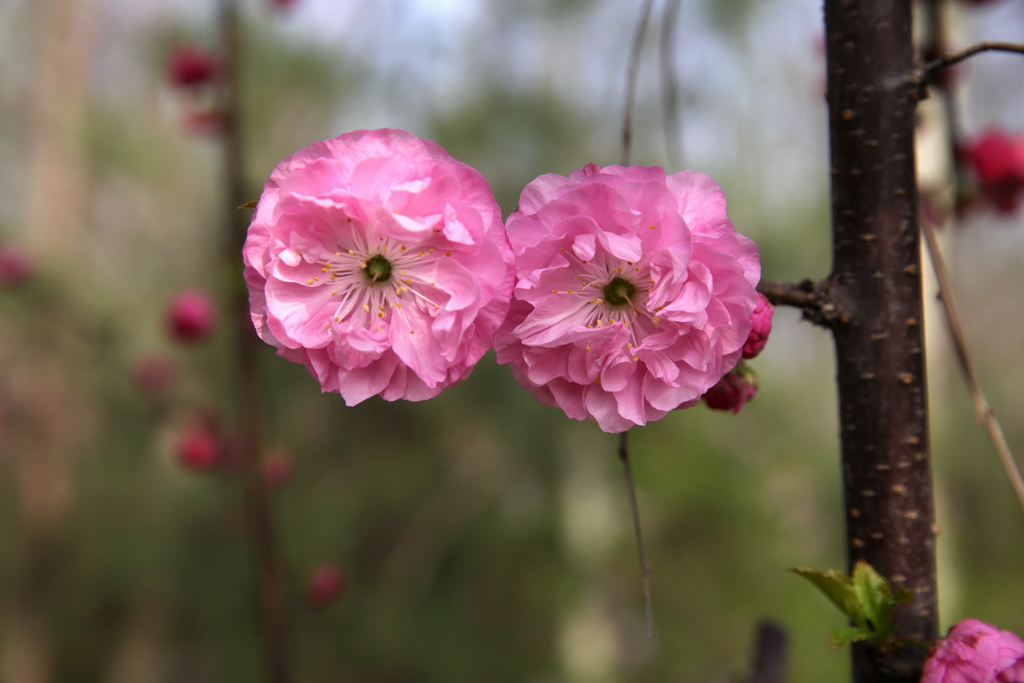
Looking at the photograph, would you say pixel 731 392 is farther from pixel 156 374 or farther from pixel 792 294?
pixel 156 374

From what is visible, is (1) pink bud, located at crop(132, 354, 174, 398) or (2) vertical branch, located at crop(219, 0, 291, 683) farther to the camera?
(1) pink bud, located at crop(132, 354, 174, 398)

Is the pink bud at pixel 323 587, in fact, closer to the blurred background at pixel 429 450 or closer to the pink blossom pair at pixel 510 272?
the pink blossom pair at pixel 510 272

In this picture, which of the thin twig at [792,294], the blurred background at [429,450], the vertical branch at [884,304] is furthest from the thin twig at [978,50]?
the blurred background at [429,450]

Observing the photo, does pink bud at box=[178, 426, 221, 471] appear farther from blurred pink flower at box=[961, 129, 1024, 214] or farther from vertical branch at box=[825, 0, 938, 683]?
blurred pink flower at box=[961, 129, 1024, 214]

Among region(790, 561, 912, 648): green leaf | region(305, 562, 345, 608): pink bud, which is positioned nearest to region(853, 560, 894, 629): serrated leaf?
region(790, 561, 912, 648): green leaf

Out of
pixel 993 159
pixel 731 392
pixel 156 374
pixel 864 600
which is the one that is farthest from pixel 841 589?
pixel 156 374

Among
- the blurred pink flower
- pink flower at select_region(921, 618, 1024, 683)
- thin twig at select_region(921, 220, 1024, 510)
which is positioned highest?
the blurred pink flower

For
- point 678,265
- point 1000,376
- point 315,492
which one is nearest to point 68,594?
point 315,492

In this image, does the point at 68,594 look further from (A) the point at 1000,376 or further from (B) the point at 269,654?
(A) the point at 1000,376
